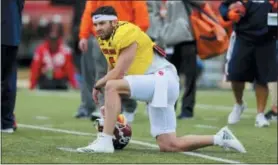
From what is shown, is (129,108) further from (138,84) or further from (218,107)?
(218,107)

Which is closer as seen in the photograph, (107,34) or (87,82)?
(107,34)

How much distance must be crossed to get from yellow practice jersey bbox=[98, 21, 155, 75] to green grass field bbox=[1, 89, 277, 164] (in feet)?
2.51

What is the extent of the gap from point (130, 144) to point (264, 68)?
2940 millimetres

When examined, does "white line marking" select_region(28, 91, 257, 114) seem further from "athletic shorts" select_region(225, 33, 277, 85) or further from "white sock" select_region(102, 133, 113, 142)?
"white sock" select_region(102, 133, 113, 142)

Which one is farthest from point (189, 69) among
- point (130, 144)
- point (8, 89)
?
point (130, 144)

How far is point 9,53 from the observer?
9.72 metres

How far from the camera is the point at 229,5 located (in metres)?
11.5

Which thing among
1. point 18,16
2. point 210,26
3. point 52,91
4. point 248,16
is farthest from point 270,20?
point 52,91

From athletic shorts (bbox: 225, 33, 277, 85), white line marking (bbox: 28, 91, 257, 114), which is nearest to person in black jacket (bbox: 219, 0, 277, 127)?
athletic shorts (bbox: 225, 33, 277, 85)

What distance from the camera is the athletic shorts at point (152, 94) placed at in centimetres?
825

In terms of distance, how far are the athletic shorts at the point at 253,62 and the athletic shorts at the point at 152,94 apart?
3.02 meters

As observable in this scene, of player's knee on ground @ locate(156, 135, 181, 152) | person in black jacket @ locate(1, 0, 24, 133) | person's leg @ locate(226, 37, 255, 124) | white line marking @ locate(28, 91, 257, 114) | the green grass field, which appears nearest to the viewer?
the green grass field

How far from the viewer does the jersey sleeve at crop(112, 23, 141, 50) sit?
8.30 metres

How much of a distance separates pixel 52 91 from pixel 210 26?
8.00 m
